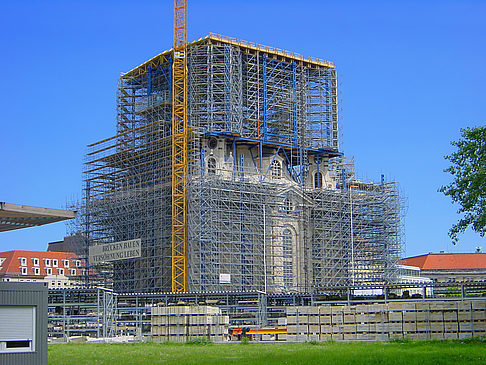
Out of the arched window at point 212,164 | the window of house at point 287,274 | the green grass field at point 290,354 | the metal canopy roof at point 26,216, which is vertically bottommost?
the green grass field at point 290,354

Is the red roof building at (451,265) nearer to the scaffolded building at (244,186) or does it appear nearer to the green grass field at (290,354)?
the scaffolded building at (244,186)

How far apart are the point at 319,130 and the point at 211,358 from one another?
5645 centimetres

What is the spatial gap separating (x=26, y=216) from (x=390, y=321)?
2105cm

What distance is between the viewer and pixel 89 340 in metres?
51.4

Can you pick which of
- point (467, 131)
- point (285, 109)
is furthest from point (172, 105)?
point (467, 131)

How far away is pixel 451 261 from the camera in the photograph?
129375 millimetres

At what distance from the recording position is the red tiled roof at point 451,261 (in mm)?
128413

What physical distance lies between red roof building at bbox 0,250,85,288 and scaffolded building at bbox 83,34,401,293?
28512mm

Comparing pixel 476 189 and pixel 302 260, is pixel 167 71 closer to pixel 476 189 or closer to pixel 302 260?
pixel 302 260

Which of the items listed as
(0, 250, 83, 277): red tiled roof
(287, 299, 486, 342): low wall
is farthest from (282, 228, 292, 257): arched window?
(0, 250, 83, 277): red tiled roof

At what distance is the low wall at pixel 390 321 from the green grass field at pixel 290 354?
7.65 ft

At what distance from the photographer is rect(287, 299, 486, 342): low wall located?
139 ft

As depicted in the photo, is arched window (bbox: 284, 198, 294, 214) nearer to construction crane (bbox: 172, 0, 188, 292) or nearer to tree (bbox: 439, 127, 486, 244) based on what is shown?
construction crane (bbox: 172, 0, 188, 292)

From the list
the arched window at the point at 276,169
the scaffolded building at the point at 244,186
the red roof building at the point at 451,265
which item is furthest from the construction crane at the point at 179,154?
the red roof building at the point at 451,265
